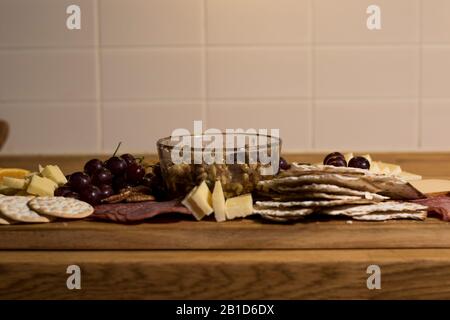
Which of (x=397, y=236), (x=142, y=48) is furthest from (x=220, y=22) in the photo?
(x=397, y=236)

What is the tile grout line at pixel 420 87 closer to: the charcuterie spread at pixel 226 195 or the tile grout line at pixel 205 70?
the tile grout line at pixel 205 70

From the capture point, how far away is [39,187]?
4.11 ft

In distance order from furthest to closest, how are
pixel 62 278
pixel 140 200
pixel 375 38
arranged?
pixel 375 38 → pixel 140 200 → pixel 62 278

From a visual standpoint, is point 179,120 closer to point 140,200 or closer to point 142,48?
point 142,48

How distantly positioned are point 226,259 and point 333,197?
0.20 metres

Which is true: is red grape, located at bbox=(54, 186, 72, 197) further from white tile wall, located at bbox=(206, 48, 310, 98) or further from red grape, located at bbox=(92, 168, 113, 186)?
white tile wall, located at bbox=(206, 48, 310, 98)

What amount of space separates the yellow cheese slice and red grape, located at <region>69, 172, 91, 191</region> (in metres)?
0.60

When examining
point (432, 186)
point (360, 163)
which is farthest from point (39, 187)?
point (432, 186)

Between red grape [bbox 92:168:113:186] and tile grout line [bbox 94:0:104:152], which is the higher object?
tile grout line [bbox 94:0:104:152]

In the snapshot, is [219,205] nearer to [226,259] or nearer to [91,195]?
[226,259]

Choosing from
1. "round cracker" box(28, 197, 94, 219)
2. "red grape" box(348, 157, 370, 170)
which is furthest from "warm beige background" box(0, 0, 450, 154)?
"round cracker" box(28, 197, 94, 219)

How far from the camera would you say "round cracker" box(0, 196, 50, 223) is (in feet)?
3.64
